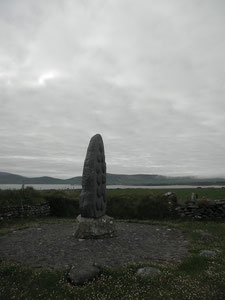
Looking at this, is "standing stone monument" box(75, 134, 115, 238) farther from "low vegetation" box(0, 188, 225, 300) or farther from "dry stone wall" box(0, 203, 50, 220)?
"dry stone wall" box(0, 203, 50, 220)

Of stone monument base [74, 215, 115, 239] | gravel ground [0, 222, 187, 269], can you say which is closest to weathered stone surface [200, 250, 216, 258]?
gravel ground [0, 222, 187, 269]

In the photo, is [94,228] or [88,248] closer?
[88,248]

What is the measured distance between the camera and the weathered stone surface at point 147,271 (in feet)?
25.7

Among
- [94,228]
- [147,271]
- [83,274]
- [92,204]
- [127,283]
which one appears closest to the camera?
[127,283]

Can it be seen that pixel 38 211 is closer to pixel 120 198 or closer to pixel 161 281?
pixel 120 198

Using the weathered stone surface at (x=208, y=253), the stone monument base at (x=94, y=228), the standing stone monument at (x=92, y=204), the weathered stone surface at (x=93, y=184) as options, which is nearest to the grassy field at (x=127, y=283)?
the weathered stone surface at (x=208, y=253)

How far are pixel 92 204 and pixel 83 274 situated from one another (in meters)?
5.96

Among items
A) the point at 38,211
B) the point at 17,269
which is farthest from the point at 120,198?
the point at 17,269

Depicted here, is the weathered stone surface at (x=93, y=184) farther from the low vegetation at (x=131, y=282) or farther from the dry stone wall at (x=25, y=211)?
the dry stone wall at (x=25, y=211)

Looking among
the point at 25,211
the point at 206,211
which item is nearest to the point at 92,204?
the point at 25,211

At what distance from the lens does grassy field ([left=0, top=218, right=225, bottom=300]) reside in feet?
22.3

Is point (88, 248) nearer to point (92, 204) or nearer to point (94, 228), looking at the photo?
point (94, 228)

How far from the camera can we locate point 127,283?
A: 744cm

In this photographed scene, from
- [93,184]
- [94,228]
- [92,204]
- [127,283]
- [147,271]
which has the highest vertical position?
[93,184]
